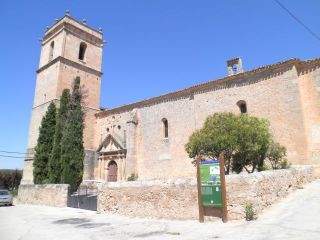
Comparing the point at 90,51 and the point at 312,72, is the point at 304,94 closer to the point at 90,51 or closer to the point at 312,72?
the point at 312,72

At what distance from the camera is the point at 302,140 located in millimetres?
15547

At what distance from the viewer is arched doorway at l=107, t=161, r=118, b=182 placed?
24812mm

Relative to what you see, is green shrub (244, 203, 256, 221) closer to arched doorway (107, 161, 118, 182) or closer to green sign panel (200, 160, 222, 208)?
green sign panel (200, 160, 222, 208)

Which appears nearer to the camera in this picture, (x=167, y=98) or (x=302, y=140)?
(x=302, y=140)

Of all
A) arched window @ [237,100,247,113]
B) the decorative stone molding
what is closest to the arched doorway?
the decorative stone molding

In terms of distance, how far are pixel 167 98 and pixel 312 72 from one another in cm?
954

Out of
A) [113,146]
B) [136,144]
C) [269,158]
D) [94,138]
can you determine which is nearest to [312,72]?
[269,158]

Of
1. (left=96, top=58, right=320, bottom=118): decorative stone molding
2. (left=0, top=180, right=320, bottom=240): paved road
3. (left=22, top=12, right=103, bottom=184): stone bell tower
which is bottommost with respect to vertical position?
(left=0, top=180, right=320, bottom=240): paved road

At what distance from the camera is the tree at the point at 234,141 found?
14.0 meters

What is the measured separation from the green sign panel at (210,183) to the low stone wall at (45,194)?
35.1 ft

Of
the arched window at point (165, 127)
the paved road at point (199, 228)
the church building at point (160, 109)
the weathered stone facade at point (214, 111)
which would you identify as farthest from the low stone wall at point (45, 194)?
the arched window at point (165, 127)

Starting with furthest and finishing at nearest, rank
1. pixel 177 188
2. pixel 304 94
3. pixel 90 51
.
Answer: pixel 90 51
pixel 304 94
pixel 177 188

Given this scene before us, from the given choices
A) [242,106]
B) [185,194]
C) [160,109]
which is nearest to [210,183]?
[185,194]

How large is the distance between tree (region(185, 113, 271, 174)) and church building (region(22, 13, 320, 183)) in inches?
90.1
